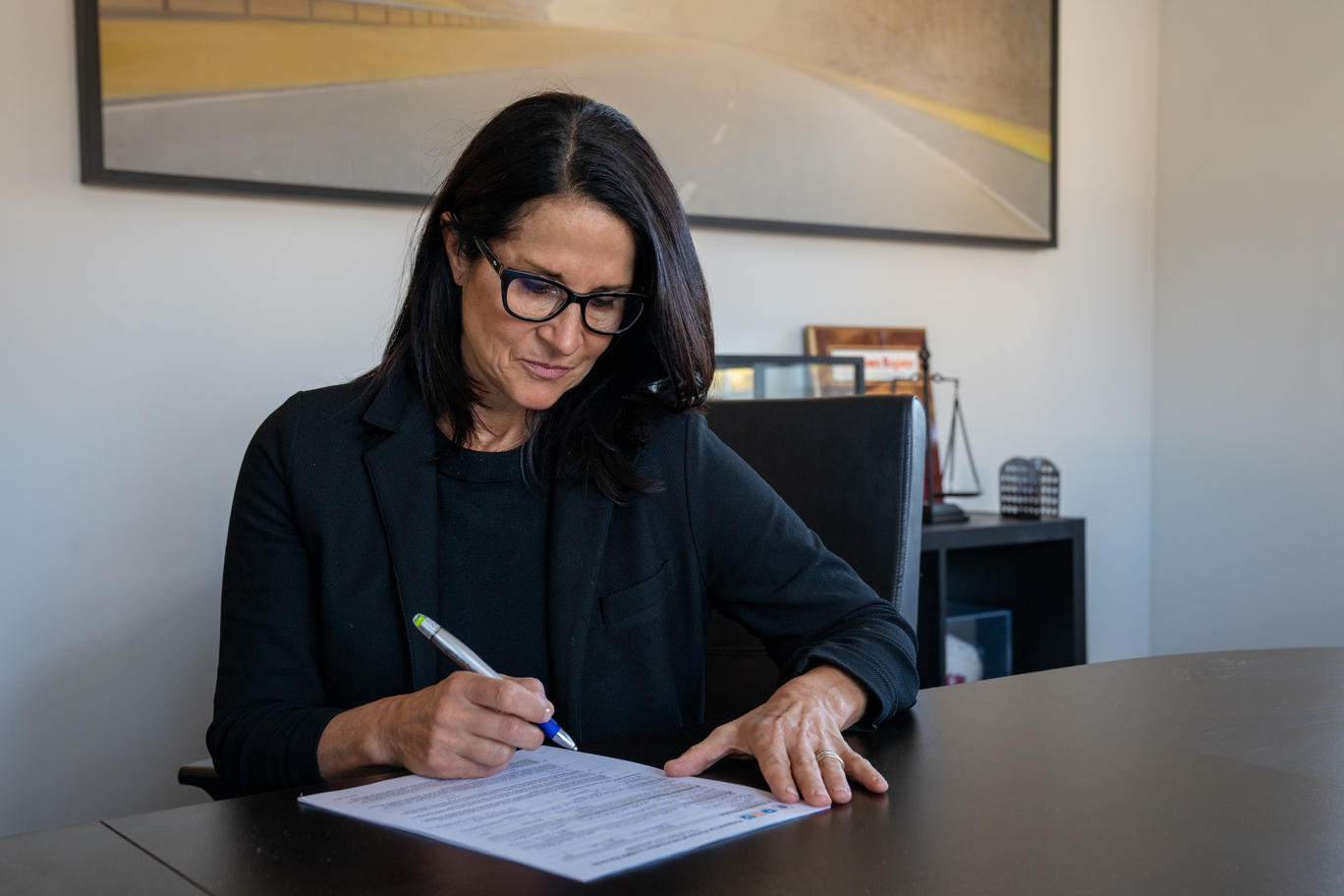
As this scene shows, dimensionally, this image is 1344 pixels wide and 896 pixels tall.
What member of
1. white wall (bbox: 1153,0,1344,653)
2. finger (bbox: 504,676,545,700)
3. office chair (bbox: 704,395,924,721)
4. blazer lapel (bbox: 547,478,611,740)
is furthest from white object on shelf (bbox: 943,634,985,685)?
finger (bbox: 504,676,545,700)

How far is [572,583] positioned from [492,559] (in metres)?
0.11

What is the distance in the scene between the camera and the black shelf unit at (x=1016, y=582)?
270cm

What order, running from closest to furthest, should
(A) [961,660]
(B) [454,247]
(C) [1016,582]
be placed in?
1. (B) [454,247]
2. (A) [961,660]
3. (C) [1016,582]

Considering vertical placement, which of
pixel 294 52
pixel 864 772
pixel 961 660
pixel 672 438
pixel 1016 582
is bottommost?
pixel 961 660

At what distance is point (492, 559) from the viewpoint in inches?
54.3

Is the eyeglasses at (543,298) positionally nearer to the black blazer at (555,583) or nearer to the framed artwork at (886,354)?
the black blazer at (555,583)

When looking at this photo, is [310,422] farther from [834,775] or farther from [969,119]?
[969,119]

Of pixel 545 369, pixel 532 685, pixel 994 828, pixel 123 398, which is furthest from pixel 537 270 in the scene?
pixel 123 398

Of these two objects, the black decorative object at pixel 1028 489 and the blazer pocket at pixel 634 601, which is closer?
the blazer pocket at pixel 634 601

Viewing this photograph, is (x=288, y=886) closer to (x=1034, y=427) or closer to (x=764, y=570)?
(x=764, y=570)

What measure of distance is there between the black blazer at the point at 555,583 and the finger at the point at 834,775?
205mm

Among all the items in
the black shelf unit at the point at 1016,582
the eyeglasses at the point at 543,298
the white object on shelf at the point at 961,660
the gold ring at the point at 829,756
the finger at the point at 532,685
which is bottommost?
the white object on shelf at the point at 961,660

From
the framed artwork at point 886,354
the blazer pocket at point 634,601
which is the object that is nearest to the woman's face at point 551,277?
the blazer pocket at point 634,601

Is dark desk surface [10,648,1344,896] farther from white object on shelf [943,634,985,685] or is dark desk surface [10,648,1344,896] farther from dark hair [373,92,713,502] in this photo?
white object on shelf [943,634,985,685]
